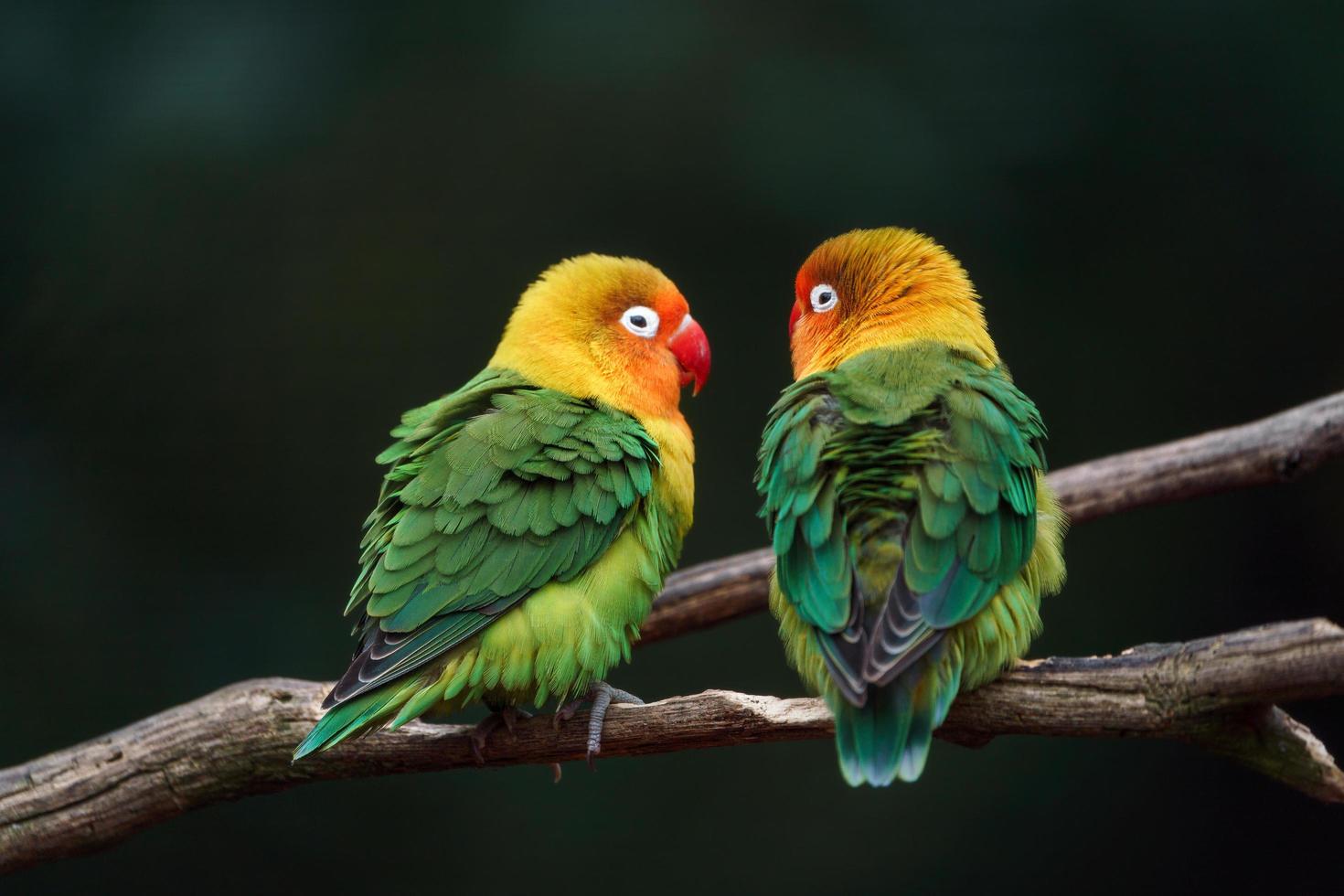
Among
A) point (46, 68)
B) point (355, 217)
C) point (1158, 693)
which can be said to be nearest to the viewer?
point (1158, 693)

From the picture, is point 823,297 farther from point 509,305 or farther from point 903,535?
point 509,305

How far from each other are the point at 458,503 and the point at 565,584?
288mm

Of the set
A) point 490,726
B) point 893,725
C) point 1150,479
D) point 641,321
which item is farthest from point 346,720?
point 1150,479

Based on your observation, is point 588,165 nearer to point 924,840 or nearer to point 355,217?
point 355,217

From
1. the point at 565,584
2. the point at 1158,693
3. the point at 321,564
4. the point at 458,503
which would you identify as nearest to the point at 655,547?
the point at 565,584

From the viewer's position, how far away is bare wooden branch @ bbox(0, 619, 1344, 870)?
2.04m

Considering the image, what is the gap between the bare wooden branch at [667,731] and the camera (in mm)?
2041

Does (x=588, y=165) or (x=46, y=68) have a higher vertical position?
(x=46, y=68)

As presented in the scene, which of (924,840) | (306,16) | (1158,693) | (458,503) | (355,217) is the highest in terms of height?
(306,16)

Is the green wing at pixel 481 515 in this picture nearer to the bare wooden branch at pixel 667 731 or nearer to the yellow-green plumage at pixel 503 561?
the yellow-green plumage at pixel 503 561

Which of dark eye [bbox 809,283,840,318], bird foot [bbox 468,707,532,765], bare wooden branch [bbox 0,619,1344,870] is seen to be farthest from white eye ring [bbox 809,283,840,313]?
bird foot [bbox 468,707,532,765]

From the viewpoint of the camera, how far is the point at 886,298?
111 inches

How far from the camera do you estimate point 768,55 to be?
4398 millimetres

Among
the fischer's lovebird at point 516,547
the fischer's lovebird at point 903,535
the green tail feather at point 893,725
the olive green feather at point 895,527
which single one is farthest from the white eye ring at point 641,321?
the green tail feather at point 893,725
